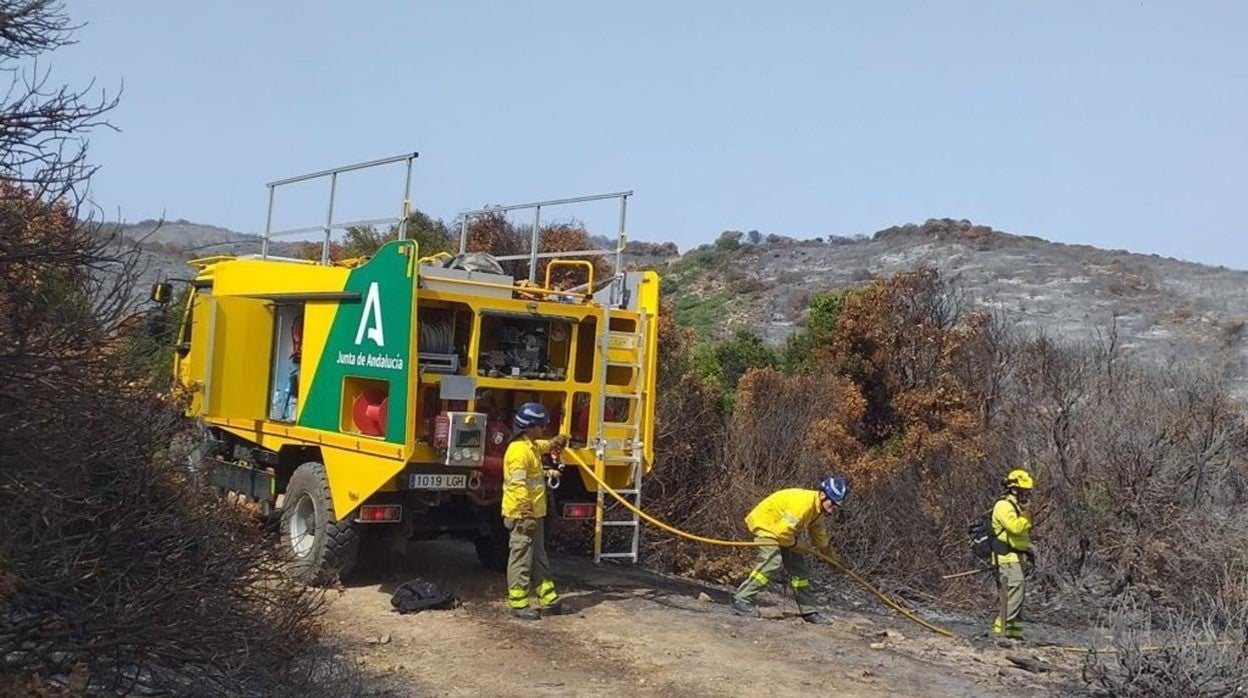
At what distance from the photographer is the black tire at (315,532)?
997cm

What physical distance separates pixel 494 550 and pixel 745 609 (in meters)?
2.48

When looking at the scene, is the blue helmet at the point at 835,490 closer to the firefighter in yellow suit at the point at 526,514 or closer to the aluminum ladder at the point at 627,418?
the aluminum ladder at the point at 627,418

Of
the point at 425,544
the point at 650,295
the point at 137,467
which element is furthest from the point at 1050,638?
the point at 137,467

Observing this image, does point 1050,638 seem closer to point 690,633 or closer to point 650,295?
point 690,633

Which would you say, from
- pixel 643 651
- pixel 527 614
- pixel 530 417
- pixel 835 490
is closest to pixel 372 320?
pixel 530 417

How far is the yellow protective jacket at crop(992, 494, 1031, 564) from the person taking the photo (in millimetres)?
10531

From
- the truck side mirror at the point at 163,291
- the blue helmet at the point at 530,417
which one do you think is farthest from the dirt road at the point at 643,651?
the truck side mirror at the point at 163,291

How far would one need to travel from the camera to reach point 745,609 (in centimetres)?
1030

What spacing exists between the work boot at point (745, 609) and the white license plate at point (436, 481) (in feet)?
8.33

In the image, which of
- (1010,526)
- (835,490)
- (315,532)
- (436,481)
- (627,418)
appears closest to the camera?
(436,481)

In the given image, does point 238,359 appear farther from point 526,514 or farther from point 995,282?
point 995,282

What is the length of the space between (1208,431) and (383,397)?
8790 mm

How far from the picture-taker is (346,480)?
32.7 feet

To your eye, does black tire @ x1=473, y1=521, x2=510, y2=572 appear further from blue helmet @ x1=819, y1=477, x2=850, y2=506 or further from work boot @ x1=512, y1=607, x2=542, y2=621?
blue helmet @ x1=819, y1=477, x2=850, y2=506
